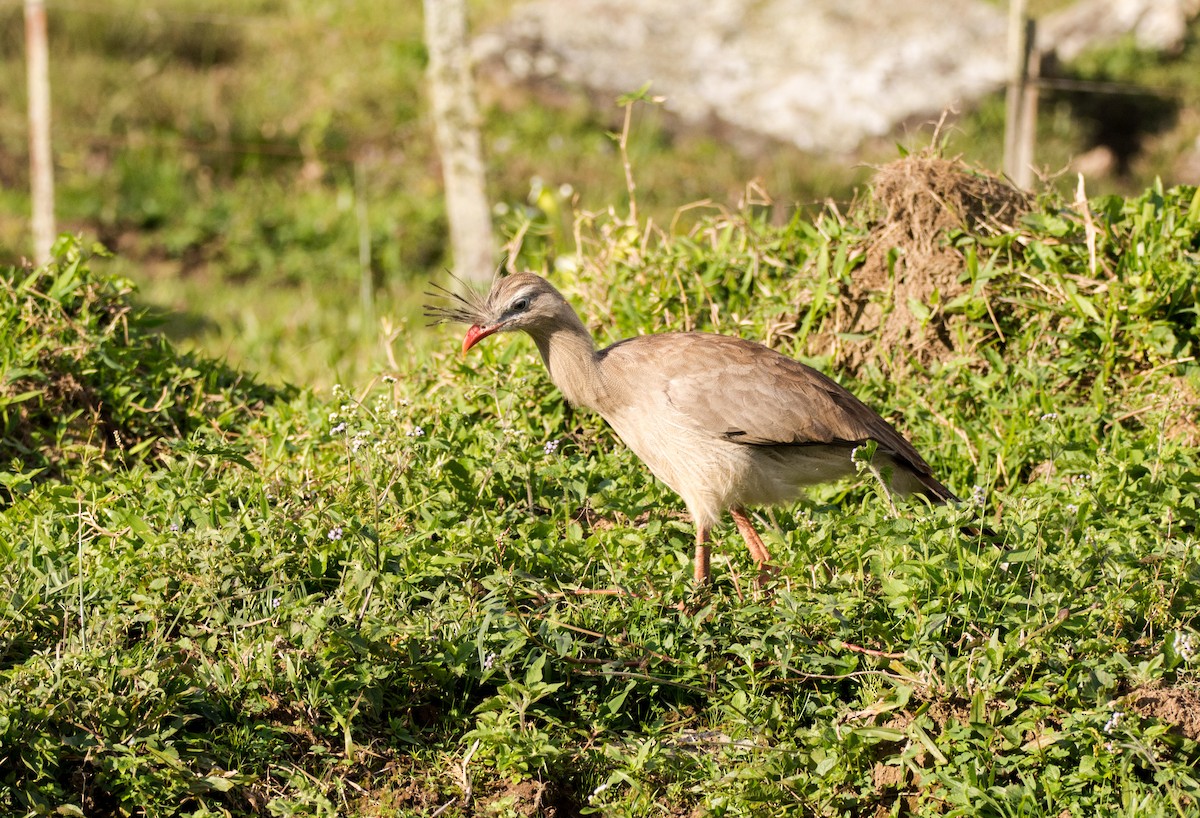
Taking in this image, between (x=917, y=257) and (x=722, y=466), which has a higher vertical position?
(x=917, y=257)

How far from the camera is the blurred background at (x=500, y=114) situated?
833cm

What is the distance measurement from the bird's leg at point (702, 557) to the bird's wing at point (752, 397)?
31 centimetres

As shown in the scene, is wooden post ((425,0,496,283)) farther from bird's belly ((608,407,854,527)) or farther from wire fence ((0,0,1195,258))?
bird's belly ((608,407,854,527))

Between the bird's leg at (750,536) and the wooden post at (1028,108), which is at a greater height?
the wooden post at (1028,108)

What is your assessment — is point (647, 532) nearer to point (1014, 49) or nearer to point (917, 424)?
point (917, 424)

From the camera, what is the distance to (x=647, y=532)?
13.2 ft

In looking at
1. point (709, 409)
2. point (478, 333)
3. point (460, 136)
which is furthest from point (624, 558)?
point (460, 136)

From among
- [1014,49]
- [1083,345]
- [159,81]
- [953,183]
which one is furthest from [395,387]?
[159,81]

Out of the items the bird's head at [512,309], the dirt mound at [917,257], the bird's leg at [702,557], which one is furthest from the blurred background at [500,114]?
the bird's leg at [702,557]

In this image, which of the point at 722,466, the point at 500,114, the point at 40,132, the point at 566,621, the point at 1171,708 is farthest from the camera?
the point at 500,114

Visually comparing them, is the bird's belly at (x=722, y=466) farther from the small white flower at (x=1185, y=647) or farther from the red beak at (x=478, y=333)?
the small white flower at (x=1185, y=647)

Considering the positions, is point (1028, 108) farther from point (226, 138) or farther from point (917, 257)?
point (226, 138)

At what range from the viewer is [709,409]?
4.09 meters

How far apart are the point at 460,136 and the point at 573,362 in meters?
3.52
